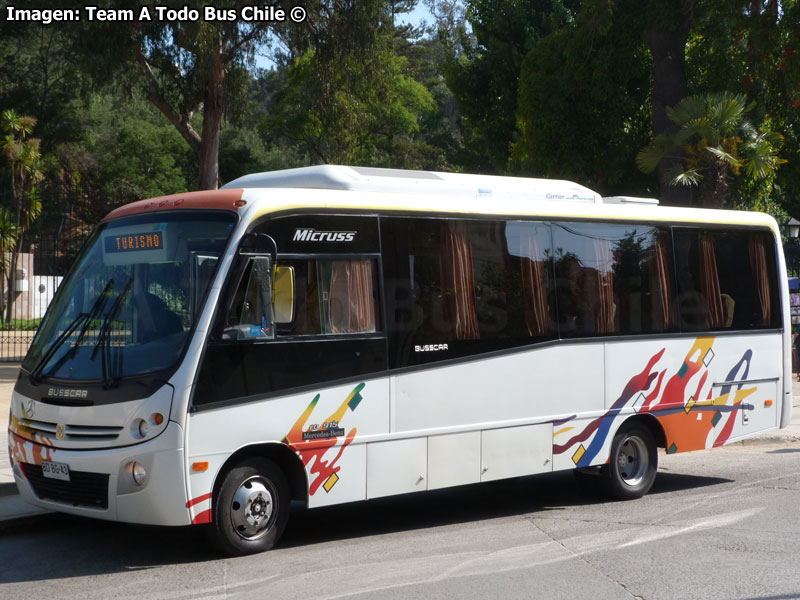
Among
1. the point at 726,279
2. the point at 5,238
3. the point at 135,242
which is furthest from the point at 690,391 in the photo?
the point at 5,238

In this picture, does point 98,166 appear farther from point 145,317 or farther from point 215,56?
point 145,317

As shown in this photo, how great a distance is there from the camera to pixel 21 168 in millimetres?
42094

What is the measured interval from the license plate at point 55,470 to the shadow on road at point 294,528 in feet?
2.15

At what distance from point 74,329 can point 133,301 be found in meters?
0.62

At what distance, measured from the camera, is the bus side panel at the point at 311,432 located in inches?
304

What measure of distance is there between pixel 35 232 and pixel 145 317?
44140 mm

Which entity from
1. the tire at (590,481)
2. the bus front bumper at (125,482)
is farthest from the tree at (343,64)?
the bus front bumper at (125,482)

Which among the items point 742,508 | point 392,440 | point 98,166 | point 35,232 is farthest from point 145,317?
point 98,166

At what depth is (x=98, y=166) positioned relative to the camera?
184ft

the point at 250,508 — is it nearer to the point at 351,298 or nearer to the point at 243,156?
the point at 351,298

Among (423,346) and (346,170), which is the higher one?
(346,170)

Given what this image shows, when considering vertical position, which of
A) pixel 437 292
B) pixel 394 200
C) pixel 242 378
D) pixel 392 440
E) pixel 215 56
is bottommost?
pixel 392 440

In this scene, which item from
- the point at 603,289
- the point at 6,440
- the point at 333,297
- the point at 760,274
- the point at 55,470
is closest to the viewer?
the point at 55,470

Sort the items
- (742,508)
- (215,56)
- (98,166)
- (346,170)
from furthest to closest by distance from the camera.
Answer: (98,166)
(215,56)
(742,508)
(346,170)
